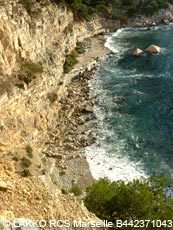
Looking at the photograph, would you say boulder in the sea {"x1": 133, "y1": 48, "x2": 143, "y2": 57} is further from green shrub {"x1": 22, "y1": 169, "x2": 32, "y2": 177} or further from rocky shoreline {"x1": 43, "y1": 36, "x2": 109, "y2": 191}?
green shrub {"x1": 22, "y1": 169, "x2": 32, "y2": 177}

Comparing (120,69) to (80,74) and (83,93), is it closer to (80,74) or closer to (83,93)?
(80,74)

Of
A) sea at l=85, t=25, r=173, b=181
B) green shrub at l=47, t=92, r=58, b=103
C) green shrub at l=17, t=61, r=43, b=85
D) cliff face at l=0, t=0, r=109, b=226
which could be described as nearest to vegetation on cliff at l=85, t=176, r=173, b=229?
cliff face at l=0, t=0, r=109, b=226

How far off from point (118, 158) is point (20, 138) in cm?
1217

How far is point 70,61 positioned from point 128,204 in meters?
50.9

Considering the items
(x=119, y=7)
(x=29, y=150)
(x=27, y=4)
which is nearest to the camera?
(x=29, y=150)

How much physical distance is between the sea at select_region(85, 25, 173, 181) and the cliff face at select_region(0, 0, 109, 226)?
5.92 metres

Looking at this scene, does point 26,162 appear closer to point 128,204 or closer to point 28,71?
point 28,71

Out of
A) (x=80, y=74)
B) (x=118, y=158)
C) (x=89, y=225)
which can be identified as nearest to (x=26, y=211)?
(x=89, y=225)

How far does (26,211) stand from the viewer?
51.1ft

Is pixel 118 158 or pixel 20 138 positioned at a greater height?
pixel 20 138

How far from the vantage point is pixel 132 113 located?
56.3 metres

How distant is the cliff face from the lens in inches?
682

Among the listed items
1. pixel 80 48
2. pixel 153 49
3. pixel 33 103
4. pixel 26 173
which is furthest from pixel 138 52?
pixel 26 173

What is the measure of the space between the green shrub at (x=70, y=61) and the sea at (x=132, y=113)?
5.09 m
